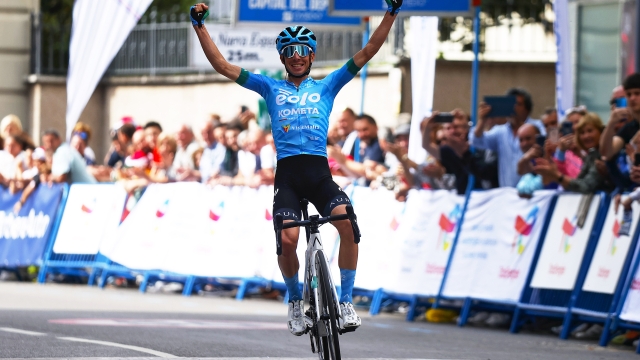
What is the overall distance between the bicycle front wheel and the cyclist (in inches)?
14.5

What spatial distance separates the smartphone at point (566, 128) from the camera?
546 inches

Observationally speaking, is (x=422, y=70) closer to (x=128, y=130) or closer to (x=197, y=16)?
(x=128, y=130)

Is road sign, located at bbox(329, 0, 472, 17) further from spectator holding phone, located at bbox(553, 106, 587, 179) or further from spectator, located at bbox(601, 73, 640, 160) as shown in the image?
spectator, located at bbox(601, 73, 640, 160)

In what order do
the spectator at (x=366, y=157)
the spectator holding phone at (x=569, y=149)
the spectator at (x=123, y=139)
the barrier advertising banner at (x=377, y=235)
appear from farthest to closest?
the spectator at (x=123, y=139), the spectator at (x=366, y=157), the barrier advertising banner at (x=377, y=235), the spectator holding phone at (x=569, y=149)

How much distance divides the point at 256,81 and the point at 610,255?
4130 mm

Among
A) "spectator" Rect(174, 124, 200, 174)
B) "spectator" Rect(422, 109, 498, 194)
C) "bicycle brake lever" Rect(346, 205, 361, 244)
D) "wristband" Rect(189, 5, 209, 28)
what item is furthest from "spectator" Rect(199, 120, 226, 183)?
"bicycle brake lever" Rect(346, 205, 361, 244)

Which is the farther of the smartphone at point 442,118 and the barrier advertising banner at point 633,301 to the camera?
the smartphone at point 442,118

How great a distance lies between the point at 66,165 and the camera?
20.2 m

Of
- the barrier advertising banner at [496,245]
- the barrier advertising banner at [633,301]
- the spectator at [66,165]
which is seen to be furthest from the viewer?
the spectator at [66,165]

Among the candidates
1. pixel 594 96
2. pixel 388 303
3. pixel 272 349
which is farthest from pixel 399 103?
pixel 272 349

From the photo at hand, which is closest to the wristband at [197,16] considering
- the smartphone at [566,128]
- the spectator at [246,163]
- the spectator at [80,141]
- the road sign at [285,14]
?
the smartphone at [566,128]

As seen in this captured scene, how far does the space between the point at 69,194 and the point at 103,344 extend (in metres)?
9.49

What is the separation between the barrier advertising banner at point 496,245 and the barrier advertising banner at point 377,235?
0.96m

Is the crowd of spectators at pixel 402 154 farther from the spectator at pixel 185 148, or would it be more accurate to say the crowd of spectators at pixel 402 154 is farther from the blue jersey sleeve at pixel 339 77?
the blue jersey sleeve at pixel 339 77
